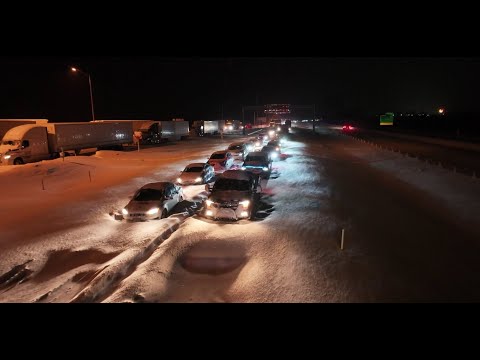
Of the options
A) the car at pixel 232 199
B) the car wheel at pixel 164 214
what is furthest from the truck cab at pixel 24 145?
the car at pixel 232 199

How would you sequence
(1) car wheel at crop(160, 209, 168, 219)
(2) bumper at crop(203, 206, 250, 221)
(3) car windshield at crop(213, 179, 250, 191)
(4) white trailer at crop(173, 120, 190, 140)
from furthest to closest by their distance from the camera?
1. (4) white trailer at crop(173, 120, 190, 140)
2. (3) car windshield at crop(213, 179, 250, 191)
3. (1) car wheel at crop(160, 209, 168, 219)
4. (2) bumper at crop(203, 206, 250, 221)

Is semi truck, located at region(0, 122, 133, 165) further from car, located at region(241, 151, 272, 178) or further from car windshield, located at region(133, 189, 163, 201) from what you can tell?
car, located at region(241, 151, 272, 178)

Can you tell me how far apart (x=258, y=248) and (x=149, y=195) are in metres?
6.24

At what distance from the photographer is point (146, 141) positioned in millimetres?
48500

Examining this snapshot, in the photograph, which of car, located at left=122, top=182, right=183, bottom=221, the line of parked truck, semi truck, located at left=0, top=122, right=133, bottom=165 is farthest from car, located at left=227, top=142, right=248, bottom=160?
car, located at left=122, top=182, right=183, bottom=221

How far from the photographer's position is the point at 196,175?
20.5 metres

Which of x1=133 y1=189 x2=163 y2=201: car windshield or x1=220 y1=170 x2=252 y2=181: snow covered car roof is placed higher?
x1=220 y1=170 x2=252 y2=181: snow covered car roof

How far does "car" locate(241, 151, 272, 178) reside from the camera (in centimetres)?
2231

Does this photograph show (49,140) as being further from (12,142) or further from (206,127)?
(206,127)

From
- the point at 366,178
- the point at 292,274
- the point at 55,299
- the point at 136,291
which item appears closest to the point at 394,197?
the point at 366,178

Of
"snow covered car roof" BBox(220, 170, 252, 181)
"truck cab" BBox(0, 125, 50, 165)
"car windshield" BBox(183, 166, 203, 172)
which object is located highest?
"truck cab" BBox(0, 125, 50, 165)

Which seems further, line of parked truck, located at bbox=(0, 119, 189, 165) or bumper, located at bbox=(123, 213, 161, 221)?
line of parked truck, located at bbox=(0, 119, 189, 165)

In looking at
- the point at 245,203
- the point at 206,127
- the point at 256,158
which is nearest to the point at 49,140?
the point at 256,158

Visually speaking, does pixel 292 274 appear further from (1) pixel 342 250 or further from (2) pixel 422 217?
A: (2) pixel 422 217
